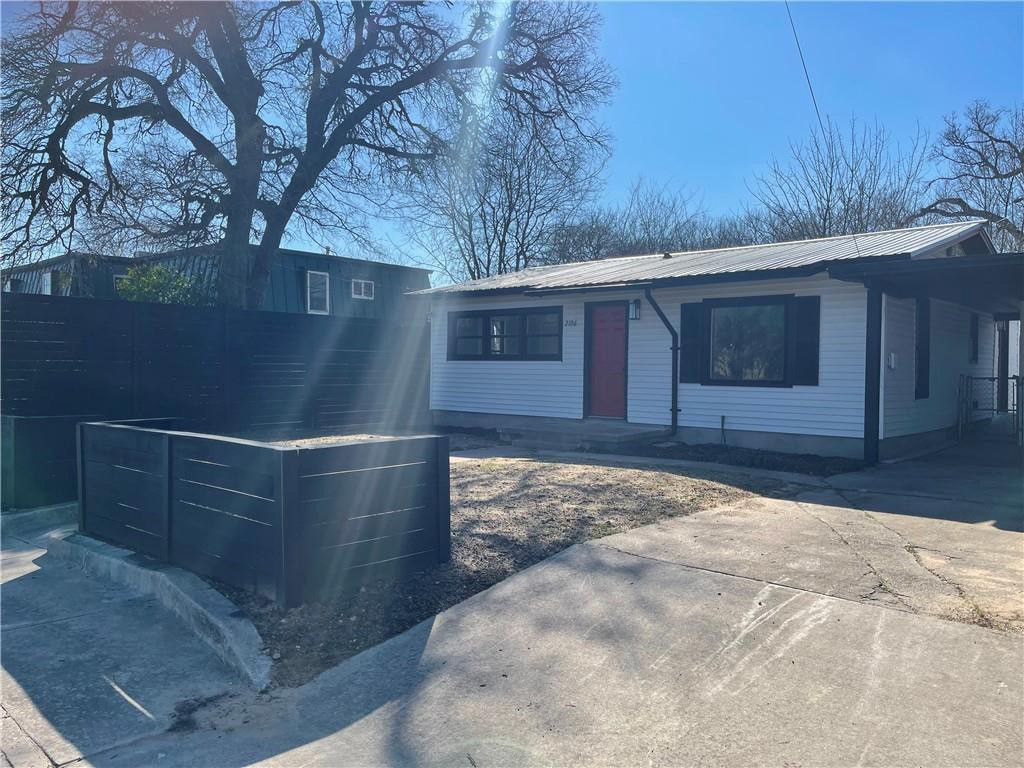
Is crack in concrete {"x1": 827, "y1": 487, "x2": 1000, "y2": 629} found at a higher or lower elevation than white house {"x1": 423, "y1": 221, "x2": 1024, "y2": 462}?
lower

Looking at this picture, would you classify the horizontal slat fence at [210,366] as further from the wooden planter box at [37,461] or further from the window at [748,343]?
the window at [748,343]

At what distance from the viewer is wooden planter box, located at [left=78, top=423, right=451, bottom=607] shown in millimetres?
4352

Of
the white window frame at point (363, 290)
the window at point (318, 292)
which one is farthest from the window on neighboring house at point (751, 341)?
the white window frame at point (363, 290)

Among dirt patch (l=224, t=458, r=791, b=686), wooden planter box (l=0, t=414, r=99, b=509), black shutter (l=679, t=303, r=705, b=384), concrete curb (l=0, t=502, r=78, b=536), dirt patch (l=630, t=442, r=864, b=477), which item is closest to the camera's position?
dirt patch (l=224, t=458, r=791, b=686)

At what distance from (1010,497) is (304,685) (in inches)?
302

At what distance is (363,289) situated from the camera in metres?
24.8

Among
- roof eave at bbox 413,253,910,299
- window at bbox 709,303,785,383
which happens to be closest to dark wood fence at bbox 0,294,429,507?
roof eave at bbox 413,253,910,299

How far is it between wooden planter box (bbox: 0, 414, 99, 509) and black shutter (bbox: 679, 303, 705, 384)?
869cm

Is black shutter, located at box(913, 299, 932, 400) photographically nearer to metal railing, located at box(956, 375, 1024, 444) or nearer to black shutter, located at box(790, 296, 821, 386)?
metal railing, located at box(956, 375, 1024, 444)

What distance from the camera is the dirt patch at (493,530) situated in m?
4.20

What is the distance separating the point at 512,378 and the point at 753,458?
18.0 feet

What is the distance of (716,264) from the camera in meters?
12.5

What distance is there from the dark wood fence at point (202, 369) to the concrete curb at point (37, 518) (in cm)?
17

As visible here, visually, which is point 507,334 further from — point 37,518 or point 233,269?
point 37,518
